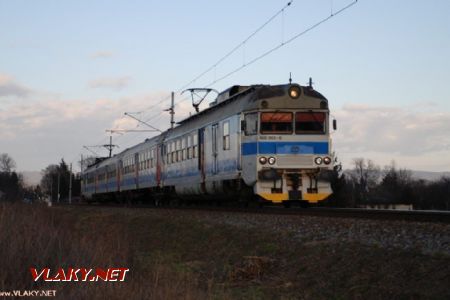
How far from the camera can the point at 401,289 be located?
8.88m

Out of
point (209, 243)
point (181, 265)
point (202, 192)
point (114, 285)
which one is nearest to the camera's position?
point (114, 285)

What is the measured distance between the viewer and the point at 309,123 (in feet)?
66.9

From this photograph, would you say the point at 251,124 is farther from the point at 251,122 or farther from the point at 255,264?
the point at 255,264

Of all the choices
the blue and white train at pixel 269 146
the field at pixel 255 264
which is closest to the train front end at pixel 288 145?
the blue and white train at pixel 269 146

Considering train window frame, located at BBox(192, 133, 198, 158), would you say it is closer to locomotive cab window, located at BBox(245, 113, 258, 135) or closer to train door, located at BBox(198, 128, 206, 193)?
train door, located at BBox(198, 128, 206, 193)

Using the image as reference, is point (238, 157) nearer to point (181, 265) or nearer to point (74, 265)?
point (181, 265)

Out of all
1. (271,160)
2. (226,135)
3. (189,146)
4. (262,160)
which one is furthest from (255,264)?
(189,146)

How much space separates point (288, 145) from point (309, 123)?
111 cm

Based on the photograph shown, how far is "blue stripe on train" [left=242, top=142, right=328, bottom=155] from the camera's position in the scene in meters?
19.6

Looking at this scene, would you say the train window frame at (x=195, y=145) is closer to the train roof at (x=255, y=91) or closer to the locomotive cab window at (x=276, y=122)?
the train roof at (x=255, y=91)

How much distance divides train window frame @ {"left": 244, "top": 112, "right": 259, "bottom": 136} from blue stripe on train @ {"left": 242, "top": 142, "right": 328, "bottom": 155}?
0.37m

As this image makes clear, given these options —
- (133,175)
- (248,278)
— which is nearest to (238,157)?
(248,278)

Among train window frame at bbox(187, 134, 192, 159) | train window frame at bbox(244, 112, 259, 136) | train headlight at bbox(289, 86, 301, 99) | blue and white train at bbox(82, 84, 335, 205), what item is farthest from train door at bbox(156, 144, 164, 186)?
train headlight at bbox(289, 86, 301, 99)

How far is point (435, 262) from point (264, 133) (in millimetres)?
10882
